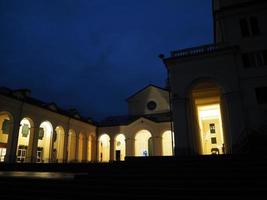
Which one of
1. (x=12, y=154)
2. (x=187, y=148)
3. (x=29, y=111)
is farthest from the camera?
(x=29, y=111)

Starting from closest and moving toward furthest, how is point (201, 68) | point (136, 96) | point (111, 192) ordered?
point (111, 192)
point (201, 68)
point (136, 96)

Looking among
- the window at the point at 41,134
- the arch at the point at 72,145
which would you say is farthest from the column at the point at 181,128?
the window at the point at 41,134

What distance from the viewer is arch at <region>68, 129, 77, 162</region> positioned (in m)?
31.8

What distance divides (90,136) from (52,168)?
23.3m

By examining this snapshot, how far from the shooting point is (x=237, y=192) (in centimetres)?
636

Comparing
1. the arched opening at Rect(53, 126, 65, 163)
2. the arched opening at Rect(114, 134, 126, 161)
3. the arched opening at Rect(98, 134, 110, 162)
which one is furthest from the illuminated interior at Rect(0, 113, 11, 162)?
the arched opening at Rect(114, 134, 126, 161)

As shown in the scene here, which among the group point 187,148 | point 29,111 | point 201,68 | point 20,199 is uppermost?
point 201,68

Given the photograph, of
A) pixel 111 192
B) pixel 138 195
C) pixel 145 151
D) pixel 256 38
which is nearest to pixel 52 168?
pixel 111 192

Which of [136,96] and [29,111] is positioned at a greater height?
[136,96]

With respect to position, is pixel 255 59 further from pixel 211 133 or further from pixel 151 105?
pixel 151 105

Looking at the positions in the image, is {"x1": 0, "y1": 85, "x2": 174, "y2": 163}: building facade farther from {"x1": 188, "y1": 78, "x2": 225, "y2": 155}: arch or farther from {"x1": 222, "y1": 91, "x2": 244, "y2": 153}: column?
{"x1": 222, "y1": 91, "x2": 244, "y2": 153}: column

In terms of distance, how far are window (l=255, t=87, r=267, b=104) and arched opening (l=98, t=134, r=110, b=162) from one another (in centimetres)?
2584

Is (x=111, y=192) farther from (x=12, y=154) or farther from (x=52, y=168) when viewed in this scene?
(x=12, y=154)

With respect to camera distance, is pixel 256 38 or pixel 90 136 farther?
pixel 90 136
